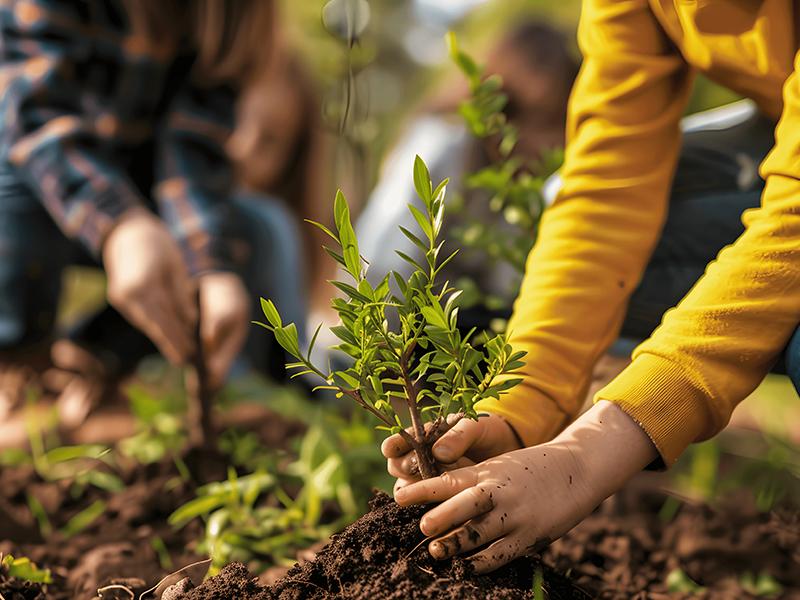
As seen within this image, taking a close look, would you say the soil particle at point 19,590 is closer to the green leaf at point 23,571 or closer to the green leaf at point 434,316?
the green leaf at point 23,571

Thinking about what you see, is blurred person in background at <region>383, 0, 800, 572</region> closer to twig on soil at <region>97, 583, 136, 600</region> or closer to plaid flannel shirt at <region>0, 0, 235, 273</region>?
twig on soil at <region>97, 583, 136, 600</region>

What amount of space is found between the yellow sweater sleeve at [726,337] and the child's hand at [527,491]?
4cm

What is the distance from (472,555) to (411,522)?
88mm

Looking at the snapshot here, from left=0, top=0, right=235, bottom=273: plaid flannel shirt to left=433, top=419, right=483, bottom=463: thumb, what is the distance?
136 centimetres

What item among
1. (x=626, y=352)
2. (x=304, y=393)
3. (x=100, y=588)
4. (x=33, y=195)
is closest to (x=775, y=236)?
(x=626, y=352)

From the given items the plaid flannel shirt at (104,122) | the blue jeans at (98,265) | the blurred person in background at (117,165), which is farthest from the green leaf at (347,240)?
the blue jeans at (98,265)

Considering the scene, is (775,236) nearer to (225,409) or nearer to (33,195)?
(225,409)

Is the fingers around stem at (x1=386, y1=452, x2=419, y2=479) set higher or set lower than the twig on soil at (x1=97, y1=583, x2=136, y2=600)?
higher

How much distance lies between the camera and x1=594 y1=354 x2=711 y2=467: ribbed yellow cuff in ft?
3.07

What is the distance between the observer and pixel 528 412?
1071 millimetres

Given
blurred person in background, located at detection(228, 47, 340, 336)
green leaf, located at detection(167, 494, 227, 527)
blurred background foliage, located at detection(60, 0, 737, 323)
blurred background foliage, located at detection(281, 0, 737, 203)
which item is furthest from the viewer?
blurred background foliage, located at detection(281, 0, 737, 203)

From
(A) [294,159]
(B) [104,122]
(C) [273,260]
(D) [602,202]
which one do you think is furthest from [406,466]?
(A) [294,159]

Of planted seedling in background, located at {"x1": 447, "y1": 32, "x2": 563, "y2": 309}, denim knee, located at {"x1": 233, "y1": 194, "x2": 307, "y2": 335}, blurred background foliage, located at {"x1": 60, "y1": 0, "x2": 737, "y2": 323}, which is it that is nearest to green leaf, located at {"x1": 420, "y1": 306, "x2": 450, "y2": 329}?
planted seedling in background, located at {"x1": 447, "y1": 32, "x2": 563, "y2": 309}

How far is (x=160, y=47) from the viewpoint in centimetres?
232
